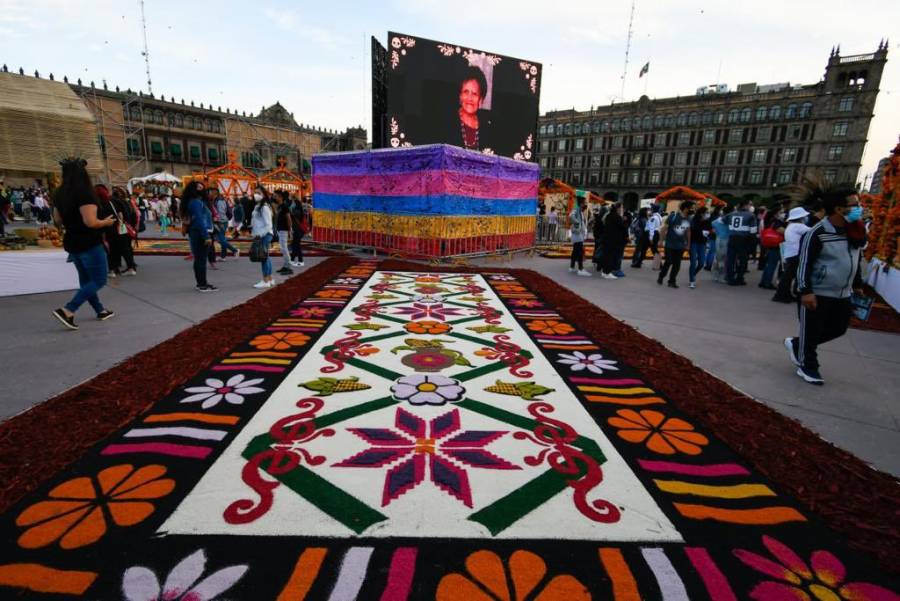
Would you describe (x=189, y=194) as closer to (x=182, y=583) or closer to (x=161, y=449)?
(x=161, y=449)

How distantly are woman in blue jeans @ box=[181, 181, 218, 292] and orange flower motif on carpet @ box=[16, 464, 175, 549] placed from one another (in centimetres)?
451

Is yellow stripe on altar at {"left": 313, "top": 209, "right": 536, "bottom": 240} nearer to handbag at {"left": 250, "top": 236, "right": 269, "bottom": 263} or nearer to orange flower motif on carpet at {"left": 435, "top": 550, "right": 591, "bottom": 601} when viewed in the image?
handbag at {"left": 250, "top": 236, "right": 269, "bottom": 263}

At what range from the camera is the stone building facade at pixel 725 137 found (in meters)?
45.3

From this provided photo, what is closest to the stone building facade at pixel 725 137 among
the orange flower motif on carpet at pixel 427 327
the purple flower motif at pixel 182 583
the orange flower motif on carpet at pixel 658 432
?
the orange flower motif on carpet at pixel 427 327

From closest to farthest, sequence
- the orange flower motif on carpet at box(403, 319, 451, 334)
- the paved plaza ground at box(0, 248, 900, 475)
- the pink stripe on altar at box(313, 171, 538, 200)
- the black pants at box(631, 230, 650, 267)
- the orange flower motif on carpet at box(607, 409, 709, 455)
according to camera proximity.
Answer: the orange flower motif on carpet at box(607, 409, 709, 455)
the paved plaza ground at box(0, 248, 900, 475)
the orange flower motif on carpet at box(403, 319, 451, 334)
the pink stripe on altar at box(313, 171, 538, 200)
the black pants at box(631, 230, 650, 267)

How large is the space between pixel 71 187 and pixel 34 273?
9.43ft

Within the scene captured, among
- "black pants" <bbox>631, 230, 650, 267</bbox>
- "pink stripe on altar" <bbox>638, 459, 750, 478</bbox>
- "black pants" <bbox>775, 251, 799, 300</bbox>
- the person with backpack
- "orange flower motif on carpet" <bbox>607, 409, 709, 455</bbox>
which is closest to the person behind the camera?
"pink stripe on altar" <bbox>638, 459, 750, 478</bbox>

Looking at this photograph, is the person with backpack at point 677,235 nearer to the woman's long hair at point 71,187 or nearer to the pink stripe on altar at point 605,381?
the pink stripe on altar at point 605,381

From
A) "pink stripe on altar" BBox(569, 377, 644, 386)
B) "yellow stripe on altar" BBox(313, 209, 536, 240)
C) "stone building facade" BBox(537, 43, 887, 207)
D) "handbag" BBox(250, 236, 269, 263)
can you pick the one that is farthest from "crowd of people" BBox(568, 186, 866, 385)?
"stone building facade" BBox(537, 43, 887, 207)

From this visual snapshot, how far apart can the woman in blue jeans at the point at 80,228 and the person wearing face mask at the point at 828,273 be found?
6022 millimetres

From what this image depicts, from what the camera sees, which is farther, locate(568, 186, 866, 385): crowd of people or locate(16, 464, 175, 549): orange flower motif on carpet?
locate(568, 186, 866, 385): crowd of people

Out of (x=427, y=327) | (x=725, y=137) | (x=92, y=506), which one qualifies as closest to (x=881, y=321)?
(x=427, y=327)

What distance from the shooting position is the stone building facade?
45344 millimetres

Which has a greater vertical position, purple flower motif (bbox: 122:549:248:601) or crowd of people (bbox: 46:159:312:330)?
crowd of people (bbox: 46:159:312:330)
